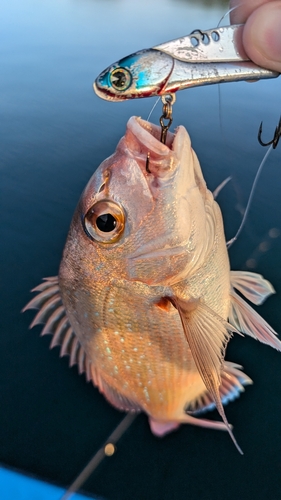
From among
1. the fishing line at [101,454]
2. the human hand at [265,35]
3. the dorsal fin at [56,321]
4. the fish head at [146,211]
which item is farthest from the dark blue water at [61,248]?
the human hand at [265,35]

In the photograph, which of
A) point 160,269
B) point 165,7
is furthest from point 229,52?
point 165,7

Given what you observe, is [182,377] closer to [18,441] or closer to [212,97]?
[18,441]

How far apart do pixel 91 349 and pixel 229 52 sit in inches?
50.0

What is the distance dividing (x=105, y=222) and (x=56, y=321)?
0.67 meters

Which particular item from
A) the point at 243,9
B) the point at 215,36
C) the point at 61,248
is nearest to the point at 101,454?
the point at 61,248

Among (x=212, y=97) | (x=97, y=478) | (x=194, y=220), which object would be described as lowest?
(x=97, y=478)

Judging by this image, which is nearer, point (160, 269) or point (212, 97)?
point (160, 269)

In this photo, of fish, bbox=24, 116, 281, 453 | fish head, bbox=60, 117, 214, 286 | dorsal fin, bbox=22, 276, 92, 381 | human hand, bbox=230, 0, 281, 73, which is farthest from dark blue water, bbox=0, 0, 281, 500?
human hand, bbox=230, 0, 281, 73

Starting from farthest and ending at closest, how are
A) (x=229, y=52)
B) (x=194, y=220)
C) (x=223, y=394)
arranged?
(x=223, y=394)
(x=194, y=220)
(x=229, y=52)

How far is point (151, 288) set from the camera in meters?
1.29

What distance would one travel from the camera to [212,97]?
14.0 feet

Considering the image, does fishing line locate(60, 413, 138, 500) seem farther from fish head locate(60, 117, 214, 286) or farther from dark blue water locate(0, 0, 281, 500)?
fish head locate(60, 117, 214, 286)

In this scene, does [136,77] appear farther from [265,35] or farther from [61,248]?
[61,248]

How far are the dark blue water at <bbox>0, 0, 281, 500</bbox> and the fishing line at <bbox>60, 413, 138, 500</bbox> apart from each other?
33mm
